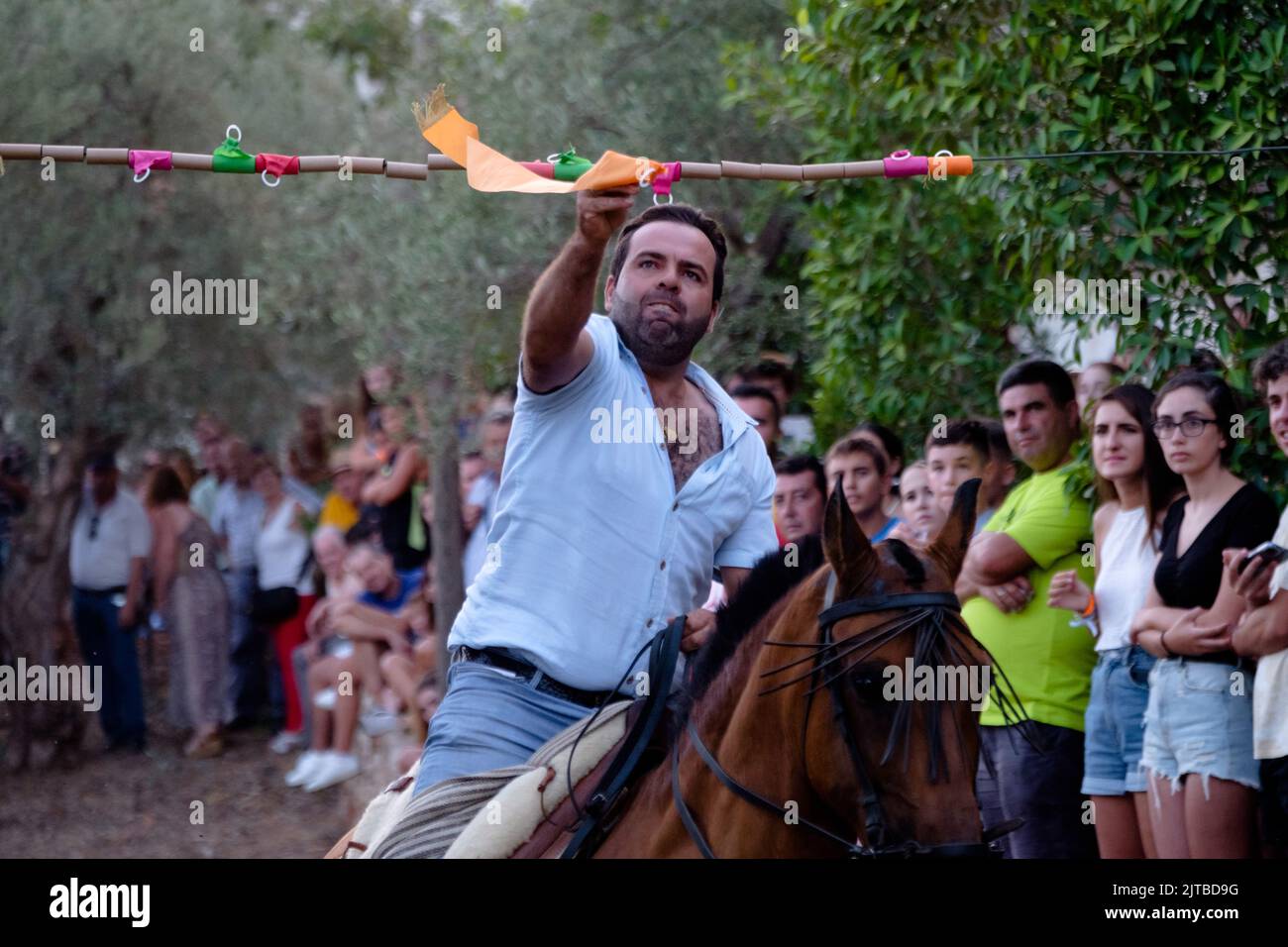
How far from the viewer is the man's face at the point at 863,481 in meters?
7.54

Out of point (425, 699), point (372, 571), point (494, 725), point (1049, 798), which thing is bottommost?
point (1049, 798)

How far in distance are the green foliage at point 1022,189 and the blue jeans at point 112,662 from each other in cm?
632

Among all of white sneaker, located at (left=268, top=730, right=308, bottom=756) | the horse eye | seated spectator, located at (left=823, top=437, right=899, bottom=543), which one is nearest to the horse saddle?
the horse eye

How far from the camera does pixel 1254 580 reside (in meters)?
5.64

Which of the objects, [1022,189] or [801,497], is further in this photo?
[801,497]

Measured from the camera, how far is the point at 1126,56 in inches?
267

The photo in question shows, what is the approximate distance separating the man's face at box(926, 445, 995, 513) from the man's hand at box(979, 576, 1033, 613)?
1.94ft

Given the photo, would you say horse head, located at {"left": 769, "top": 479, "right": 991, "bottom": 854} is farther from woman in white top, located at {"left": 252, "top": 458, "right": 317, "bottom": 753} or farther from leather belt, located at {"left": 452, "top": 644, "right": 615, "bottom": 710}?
woman in white top, located at {"left": 252, "top": 458, "right": 317, "bottom": 753}

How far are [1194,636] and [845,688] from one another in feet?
9.60

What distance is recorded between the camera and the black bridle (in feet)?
10.6

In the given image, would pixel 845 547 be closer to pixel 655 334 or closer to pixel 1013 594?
pixel 655 334

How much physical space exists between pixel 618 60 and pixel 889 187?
11.6 feet

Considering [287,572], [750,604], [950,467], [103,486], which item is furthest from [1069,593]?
[103,486]

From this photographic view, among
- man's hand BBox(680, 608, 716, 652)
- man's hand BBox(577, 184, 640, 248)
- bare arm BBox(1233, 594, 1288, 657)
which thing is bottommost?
man's hand BBox(680, 608, 716, 652)
